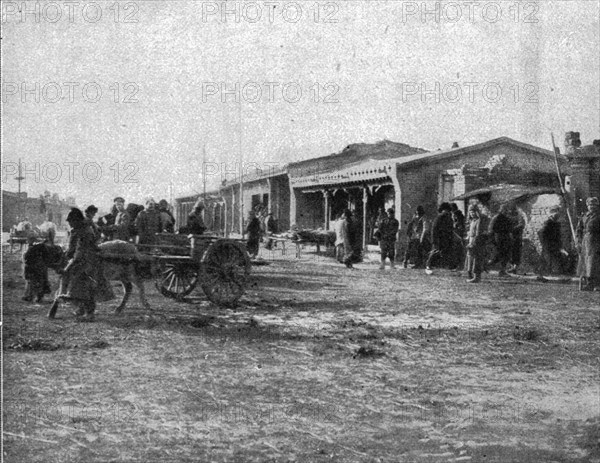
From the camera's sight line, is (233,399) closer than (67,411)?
No

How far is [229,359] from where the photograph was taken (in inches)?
212

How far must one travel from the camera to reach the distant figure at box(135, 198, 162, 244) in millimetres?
8797

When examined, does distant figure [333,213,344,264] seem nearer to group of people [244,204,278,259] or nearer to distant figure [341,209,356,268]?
distant figure [341,209,356,268]

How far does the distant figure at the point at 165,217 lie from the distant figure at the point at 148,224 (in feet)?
1.09

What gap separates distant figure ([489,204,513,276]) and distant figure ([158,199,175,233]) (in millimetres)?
7352

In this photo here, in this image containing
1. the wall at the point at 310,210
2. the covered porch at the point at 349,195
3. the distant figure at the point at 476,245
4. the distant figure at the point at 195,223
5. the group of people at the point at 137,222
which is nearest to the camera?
the group of people at the point at 137,222

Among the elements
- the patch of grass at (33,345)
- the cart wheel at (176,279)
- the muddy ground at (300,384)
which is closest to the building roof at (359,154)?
the cart wheel at (176,279)

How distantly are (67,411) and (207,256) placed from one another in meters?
4.28

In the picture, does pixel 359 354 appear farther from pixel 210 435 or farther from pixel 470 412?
pixel 210 435

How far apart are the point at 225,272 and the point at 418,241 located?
26.8ft

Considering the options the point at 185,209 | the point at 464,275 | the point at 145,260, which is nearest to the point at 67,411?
the point at 145,260

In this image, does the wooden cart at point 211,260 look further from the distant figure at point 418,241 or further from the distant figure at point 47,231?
the distant figure at point 418,241

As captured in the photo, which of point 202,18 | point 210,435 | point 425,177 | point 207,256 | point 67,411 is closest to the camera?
point 210,435

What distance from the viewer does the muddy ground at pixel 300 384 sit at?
3576 millimetres
